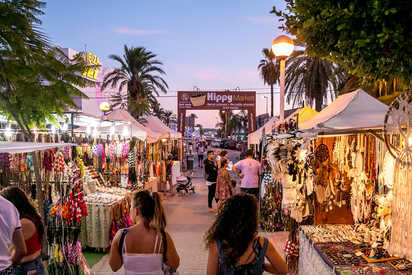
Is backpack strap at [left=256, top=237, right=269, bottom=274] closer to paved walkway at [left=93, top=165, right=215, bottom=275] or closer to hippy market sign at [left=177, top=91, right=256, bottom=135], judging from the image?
paved walkway at [left=93, top=165, right=215, bottom=275]

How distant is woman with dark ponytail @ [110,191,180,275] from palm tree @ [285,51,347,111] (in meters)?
9.66

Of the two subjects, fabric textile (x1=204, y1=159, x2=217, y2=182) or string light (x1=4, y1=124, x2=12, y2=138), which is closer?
string light (x1=4, y1=124, x2=12, y2=138)

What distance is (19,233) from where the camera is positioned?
2.92 m

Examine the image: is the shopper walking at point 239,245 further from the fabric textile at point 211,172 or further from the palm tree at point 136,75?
the palm tree at point 136,75

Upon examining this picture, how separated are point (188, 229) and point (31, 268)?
16.0ft

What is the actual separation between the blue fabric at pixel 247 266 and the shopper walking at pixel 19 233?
1.86 meters

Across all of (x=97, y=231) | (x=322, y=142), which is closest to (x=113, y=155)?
(x=97, y=231)

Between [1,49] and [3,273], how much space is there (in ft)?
11.0

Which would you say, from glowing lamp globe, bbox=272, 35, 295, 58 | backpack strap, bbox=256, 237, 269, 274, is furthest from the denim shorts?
glowing lamp globe, bbox=272, 35, 295, 58

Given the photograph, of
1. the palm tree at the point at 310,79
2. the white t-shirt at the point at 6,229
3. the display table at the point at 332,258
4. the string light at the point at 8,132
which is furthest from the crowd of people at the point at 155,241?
the palm tree at the point at 310,79

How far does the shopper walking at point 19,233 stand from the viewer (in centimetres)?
279

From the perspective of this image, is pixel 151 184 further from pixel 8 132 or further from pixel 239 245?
pixel 239 245

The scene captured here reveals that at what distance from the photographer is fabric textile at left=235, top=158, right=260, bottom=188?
8.17 m

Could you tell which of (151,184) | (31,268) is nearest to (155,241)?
(31,268)
